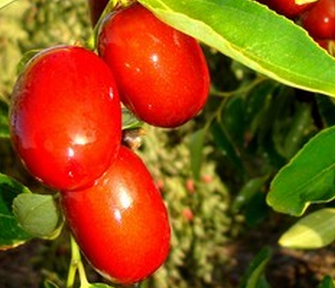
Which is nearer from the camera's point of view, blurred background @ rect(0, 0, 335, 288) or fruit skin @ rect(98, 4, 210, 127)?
fruit skin @ rect(98, 4, 210, 127)

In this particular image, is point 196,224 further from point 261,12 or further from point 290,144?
point 261,12

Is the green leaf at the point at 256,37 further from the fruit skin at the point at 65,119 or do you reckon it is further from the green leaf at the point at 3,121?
the green leaf at the point at 3,121

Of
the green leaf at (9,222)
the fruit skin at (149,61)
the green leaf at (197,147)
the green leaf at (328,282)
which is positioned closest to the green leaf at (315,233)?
the green leaf at (328,282)

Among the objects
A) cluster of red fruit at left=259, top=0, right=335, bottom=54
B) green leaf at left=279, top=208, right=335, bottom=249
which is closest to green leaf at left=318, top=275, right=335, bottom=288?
green leaf at left=279, top=208, right=335, bottom=249

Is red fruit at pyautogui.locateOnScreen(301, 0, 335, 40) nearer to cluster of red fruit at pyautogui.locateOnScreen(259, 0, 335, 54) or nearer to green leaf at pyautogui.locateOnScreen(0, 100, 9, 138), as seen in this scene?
cluster of red fruit at pyautogui.locateOnScreen(259, 0, 335, 54)

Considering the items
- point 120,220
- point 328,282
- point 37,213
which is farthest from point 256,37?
point 328,282

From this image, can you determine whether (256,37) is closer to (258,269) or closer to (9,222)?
(9,222)
